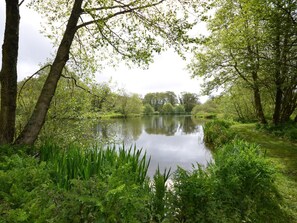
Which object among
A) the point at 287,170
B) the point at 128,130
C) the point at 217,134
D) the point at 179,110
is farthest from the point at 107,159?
the point at 179,110

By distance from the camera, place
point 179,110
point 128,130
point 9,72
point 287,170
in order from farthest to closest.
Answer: point 179,110
point 128,130
point 287,170
point 9,72

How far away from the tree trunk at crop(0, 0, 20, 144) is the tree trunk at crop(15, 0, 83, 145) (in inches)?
15.5

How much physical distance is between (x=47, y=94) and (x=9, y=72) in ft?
3.05

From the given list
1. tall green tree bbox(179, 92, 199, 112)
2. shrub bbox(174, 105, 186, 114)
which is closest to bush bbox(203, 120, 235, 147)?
shrub bbox(174, 105, 186, 114)

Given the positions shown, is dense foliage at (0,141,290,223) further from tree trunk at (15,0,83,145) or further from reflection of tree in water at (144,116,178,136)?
reflection of tree in water at (144,116,178,136)

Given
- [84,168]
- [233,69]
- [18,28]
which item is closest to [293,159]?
[84,168]

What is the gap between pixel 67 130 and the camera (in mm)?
6973

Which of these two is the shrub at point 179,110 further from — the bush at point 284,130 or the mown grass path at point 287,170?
the mown grass path at point 287,170

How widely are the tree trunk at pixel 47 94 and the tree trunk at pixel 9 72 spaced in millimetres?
394

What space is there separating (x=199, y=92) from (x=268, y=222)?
44.8 feet

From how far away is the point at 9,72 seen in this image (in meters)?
4.89

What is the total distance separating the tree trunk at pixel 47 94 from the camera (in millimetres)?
4773

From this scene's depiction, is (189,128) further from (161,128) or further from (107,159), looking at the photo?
(107,159)

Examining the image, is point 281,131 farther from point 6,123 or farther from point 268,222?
point 6,123
